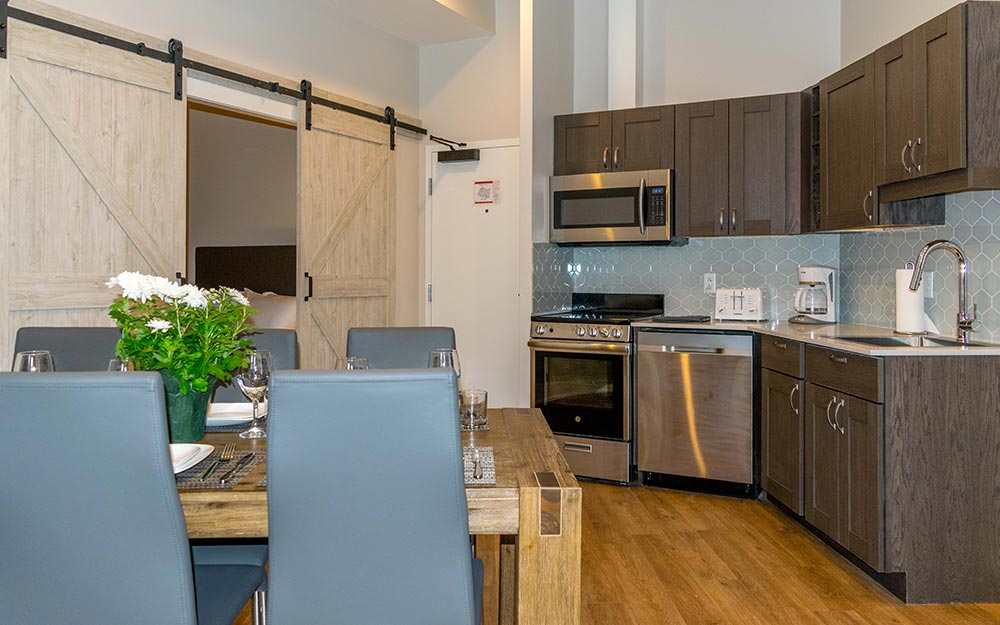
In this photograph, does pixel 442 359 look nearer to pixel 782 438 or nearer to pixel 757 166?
pixel 782 438

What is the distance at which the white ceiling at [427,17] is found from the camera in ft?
15.5

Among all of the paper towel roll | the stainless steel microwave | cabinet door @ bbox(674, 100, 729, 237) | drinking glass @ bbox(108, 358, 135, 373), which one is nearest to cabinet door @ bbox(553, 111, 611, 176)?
the stainless steel microwave

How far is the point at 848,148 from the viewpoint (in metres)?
3.75

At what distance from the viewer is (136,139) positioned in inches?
138

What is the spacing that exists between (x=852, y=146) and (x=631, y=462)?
6.71 ft

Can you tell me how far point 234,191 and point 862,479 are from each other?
5841mm

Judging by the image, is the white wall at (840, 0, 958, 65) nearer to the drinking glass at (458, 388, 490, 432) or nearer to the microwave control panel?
the microwave control panel

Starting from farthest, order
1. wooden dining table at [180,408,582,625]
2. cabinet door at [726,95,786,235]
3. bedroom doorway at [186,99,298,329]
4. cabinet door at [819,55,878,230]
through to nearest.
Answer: bedroom doorway at [186,99,298,329]
cabinet door at [726,95,786,235]
cabinet door at [819,55,878,230]
wooden dining table at [180,408,582,625]

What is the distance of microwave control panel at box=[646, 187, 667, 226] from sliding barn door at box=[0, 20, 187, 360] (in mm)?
2575

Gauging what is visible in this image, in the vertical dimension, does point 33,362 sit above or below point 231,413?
above

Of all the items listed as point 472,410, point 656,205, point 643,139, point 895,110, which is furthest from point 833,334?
point 472,410

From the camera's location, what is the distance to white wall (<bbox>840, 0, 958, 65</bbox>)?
3.64 meters

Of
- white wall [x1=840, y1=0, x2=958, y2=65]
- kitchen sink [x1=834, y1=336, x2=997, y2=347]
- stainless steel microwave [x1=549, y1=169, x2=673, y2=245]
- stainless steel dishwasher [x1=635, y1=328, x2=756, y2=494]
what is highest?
white wall [x1=840, y1=0, x2=958, y2=65]

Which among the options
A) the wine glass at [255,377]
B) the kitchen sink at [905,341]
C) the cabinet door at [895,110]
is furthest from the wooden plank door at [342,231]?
the cabinet door at [895,110]
